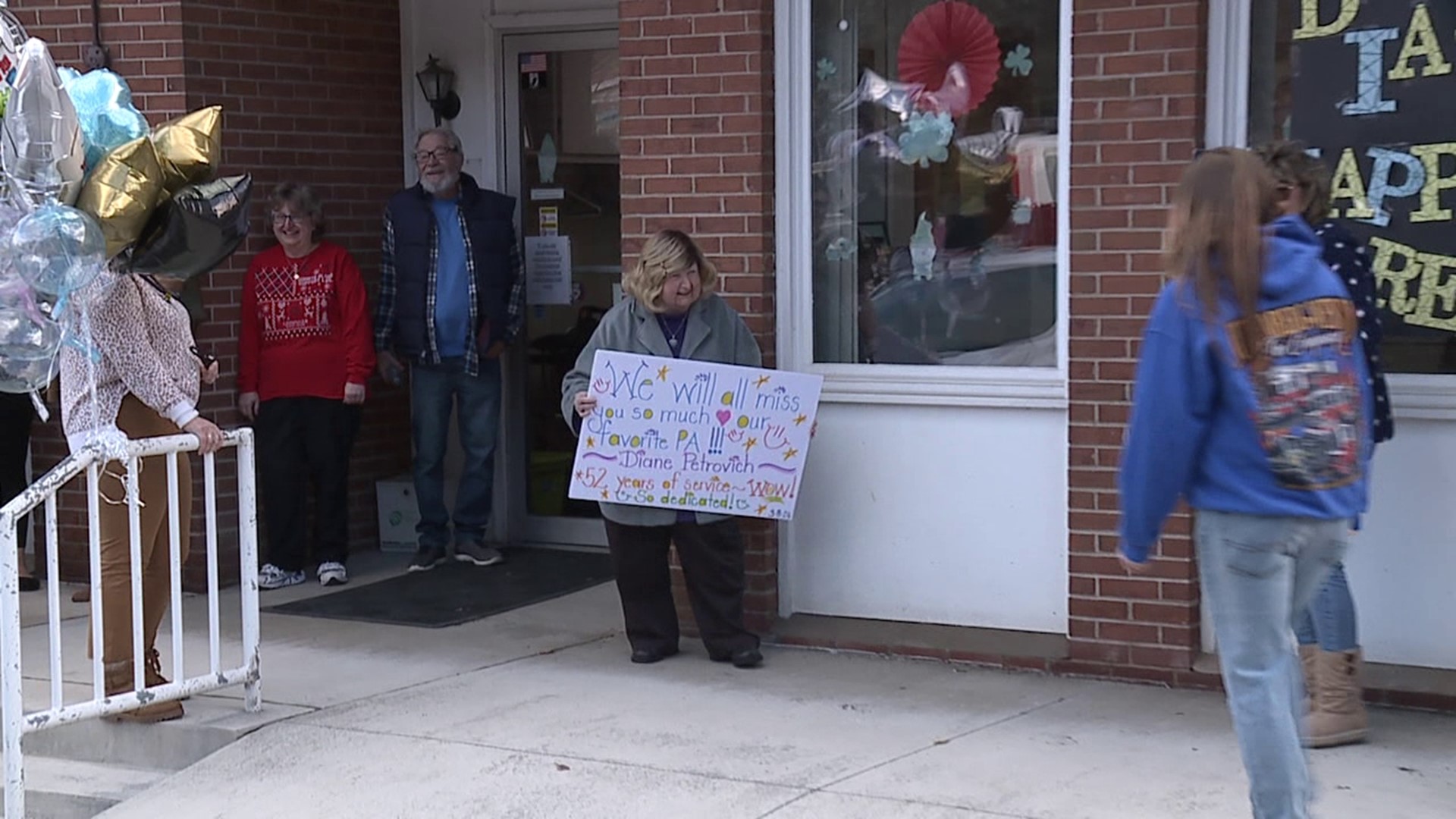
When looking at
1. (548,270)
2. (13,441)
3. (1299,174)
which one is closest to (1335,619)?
(1299,174)

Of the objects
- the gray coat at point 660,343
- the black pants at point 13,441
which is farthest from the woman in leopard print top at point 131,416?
the black pants at point 13,441

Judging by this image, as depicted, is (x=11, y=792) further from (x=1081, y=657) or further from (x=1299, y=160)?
(x=1299, y=160)

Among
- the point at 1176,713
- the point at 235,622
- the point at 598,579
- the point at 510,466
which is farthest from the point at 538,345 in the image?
the point at 1176,713

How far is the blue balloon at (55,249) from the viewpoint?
543 centimetres

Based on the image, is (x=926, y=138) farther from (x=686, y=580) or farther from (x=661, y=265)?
(x=686, y=580)

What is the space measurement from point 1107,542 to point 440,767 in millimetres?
2436

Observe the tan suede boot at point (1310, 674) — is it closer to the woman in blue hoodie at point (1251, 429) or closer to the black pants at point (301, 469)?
the woman in blue hoodie at point (1251, 429)

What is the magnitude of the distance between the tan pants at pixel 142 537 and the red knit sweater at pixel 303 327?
7.72ft

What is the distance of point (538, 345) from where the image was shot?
9.54m

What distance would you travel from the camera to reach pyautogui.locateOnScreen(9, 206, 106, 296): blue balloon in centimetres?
543

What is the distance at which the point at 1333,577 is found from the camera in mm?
5621

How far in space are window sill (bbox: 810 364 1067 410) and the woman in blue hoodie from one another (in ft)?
8.09

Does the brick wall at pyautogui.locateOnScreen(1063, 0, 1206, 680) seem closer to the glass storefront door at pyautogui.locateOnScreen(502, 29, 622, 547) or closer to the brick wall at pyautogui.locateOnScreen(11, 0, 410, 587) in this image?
the glass storefront door at pyautogui.locateOnScreen(502, 29, 622, 547)

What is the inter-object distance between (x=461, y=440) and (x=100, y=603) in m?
3.39
